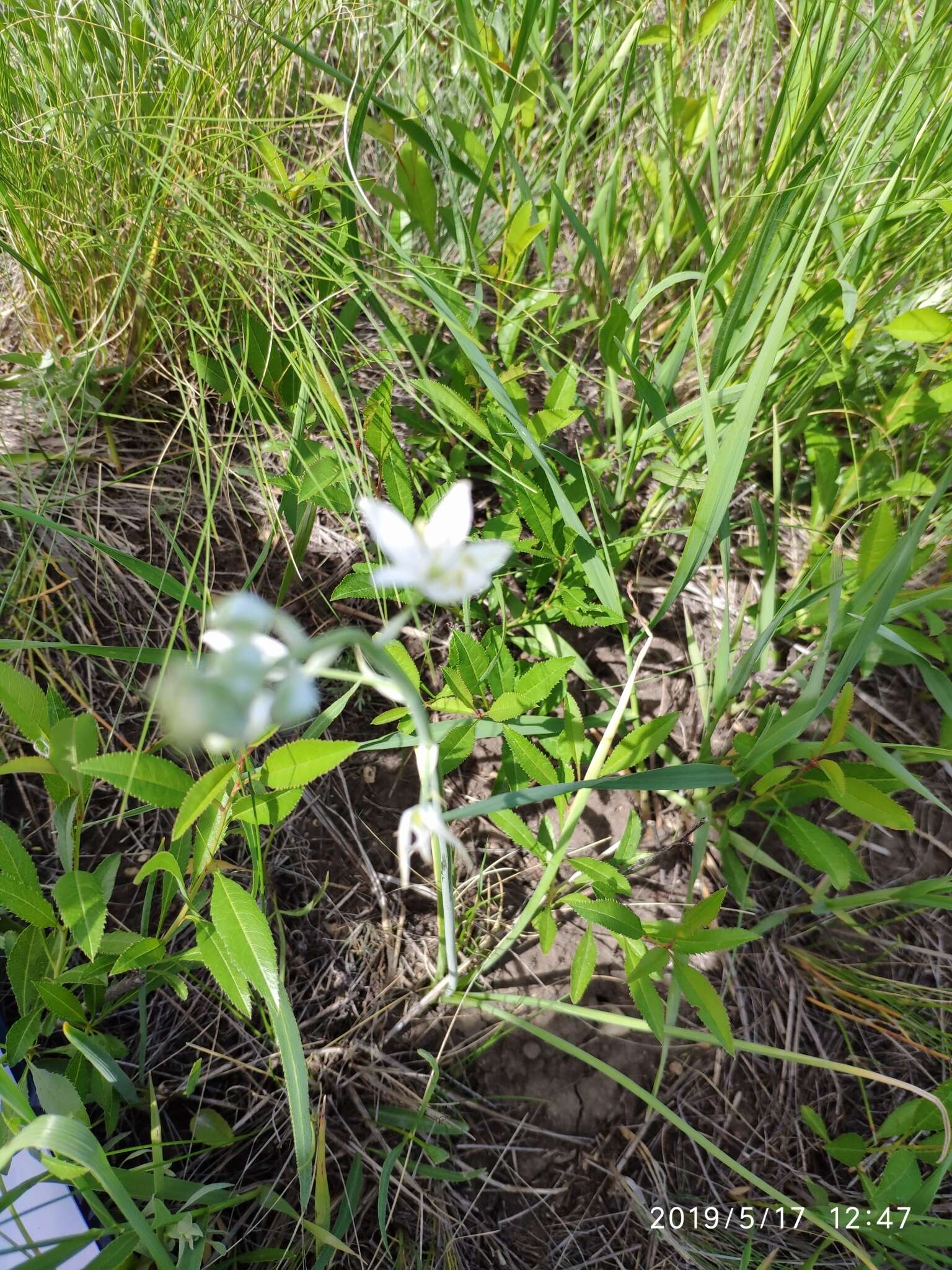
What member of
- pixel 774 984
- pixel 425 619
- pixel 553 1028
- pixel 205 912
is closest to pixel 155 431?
pixel 425 619

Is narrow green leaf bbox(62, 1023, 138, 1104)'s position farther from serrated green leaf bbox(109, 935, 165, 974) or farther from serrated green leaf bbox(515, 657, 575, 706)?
serrated green leaf bbox(515, 657, 575, 706)

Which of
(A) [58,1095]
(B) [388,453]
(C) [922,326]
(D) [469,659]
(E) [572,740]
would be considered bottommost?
(A) [58,1095]

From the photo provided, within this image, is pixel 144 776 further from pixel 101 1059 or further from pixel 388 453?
pixel 388 453

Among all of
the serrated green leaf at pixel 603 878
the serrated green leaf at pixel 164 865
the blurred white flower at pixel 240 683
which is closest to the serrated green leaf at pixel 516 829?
the serrated green leaf at pixel 603 878

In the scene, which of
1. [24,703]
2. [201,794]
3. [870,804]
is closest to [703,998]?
[870,804]

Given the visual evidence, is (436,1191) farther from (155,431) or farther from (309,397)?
(155,431)

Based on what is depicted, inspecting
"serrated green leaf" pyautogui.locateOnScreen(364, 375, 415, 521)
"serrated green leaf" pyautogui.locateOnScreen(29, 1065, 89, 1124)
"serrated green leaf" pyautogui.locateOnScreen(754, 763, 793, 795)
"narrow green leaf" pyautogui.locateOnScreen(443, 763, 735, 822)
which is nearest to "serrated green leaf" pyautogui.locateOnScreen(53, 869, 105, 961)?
"serrated green leaf" pyautogui.locateOnScreen(29, 1065, 89, 1124)
